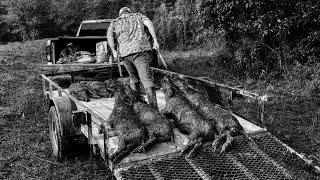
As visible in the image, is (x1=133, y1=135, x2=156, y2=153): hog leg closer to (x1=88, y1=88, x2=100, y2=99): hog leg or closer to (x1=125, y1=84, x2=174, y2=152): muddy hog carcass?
(x1=125, y1=84, x2=174, y2=152): muddy hog carcass

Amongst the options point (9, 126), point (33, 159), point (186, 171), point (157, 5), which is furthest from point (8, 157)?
point (157, 5)

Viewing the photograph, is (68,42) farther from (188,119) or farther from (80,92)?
(188,119)

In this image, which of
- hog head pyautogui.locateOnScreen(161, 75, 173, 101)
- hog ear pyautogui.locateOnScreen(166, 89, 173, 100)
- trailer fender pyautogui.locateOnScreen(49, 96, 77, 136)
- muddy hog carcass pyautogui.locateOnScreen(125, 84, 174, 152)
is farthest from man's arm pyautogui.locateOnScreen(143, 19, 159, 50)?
trailer fender pyautogui.locateOnScreen(49, 96, 77, 136)

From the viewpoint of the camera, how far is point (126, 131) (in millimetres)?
3873

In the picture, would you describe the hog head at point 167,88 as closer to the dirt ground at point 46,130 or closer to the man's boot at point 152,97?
the man's boot at point 152,97

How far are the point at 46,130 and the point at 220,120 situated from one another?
3.58 m

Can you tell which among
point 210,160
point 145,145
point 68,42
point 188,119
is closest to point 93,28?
point 68,42

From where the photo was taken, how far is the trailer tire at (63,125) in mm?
4555

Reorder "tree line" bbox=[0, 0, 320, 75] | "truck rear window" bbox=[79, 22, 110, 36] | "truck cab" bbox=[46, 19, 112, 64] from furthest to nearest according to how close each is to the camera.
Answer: "truck rear window" bbox=[79, 22, 110, 36] < "truck cab" bbox=[46, 19, 112, 64] < "tree line" bbox=[0, 0, 320, 75]

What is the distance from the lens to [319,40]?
819cm

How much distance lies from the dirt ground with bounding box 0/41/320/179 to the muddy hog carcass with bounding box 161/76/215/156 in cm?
120

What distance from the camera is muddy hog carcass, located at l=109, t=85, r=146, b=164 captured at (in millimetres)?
3650

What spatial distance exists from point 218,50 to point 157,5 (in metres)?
8.07

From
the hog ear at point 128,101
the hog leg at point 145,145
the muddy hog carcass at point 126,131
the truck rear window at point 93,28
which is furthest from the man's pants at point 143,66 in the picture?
the truck rear window at point 93,28
